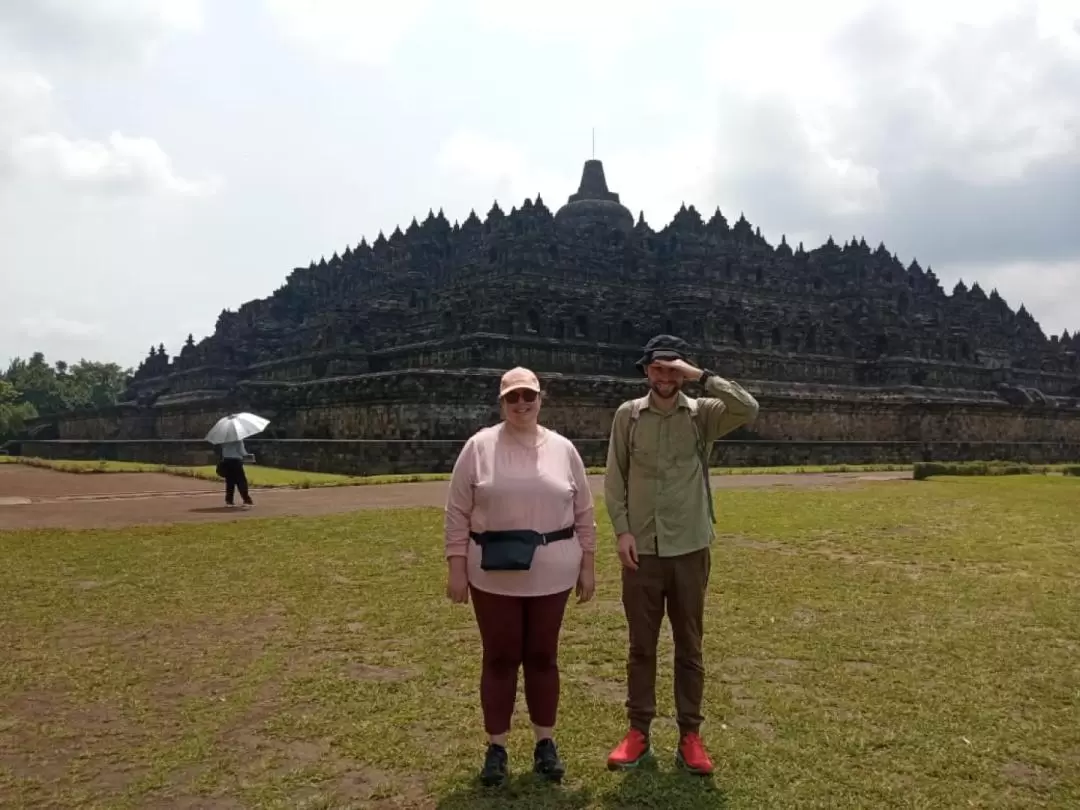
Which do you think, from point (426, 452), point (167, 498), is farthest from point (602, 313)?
point (167, 498)

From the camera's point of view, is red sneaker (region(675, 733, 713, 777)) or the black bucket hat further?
the black bucket hat

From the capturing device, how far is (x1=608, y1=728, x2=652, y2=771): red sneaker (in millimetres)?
4289

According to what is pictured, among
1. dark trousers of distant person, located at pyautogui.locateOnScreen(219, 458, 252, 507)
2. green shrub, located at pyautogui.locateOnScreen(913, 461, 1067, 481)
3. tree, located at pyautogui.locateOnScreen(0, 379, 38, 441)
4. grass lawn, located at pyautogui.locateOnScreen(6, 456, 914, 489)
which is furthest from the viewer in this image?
tree, located at pyautogui.locateOnScreen(0, 379, 38, 441)

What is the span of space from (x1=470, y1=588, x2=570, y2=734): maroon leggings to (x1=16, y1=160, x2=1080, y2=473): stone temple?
780 inches

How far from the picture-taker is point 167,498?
16969mm

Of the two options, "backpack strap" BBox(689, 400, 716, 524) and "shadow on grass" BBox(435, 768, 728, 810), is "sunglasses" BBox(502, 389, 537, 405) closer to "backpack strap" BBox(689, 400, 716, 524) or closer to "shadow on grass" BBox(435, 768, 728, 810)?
"backpack strap" BBox(689, 400, 716, 524)

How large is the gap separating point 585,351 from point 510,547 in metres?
32.8

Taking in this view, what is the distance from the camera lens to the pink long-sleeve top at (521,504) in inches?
168

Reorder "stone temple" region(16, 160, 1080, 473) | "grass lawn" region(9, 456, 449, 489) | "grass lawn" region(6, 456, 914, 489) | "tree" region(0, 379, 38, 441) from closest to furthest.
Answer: "grass lawn" region(9, 456, 449, 489)
"grass lawn" region(6, 456, 914, 489)
"stone temple" region(16, 160, 1080, 473)
"tree" region(0, 379, 38, 441)

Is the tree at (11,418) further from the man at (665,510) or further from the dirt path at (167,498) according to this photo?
the man at (665,510)

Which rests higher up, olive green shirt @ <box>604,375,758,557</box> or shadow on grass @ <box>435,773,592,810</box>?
olive green shirt @ <box>604,375,758,557</box>

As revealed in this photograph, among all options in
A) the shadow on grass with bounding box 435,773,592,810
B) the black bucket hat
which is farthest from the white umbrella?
the shadow on grass with bounding box 435,773,592,810

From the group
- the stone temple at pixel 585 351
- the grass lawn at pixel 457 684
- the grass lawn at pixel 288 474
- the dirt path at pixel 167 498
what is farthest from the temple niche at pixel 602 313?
the grass lawn at pixel 457 684

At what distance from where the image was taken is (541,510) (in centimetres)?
429
